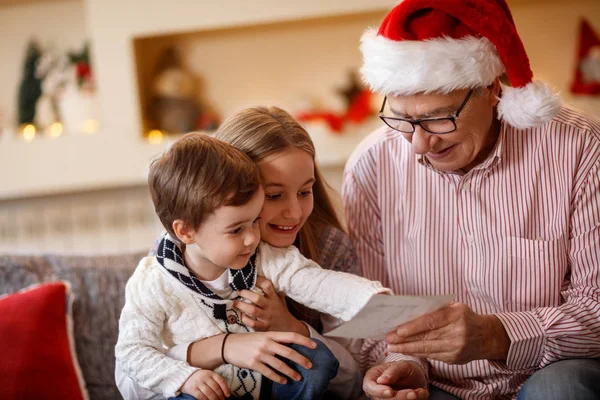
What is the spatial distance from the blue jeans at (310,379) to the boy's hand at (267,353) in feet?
0.05

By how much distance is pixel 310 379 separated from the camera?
4.92 ft

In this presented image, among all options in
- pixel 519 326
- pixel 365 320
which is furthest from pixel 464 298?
pixel 365 320

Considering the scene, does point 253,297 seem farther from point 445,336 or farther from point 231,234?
point 445,336

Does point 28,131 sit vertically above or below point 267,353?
above

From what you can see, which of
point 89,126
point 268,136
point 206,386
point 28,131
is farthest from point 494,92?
point 28,131

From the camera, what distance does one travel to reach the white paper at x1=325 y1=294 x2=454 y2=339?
1.35m

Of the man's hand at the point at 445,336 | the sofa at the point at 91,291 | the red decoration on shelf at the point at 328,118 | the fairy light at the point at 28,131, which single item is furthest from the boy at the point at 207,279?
the fairy light at the point at 28,131

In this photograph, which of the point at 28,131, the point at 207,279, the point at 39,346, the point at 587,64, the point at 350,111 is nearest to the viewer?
the point at 207,279

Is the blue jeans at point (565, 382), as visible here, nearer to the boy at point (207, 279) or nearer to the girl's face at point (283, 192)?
the boy at point (207, 279)

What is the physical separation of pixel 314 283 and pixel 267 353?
188 mm

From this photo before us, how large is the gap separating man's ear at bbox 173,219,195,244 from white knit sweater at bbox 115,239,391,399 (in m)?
0.10

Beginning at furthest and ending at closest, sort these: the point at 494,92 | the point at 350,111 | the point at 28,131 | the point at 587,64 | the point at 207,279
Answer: the point at 28,131 → the point at 350,111 → the point at 587,64 → the point at 494,92 → the point at 207,279

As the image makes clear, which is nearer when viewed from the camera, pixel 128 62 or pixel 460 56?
pixel 460 56

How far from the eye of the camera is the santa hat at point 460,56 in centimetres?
158
